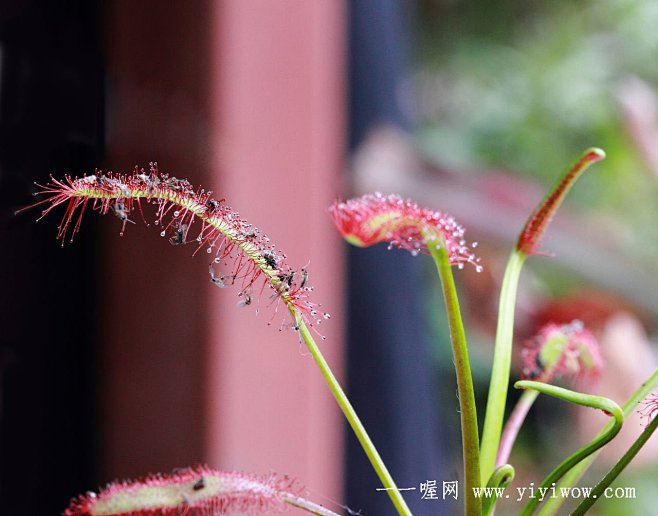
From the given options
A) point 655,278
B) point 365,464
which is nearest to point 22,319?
point 365,464

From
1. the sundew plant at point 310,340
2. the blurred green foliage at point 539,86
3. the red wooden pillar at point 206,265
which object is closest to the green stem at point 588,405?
the sundew plant at point 310,340

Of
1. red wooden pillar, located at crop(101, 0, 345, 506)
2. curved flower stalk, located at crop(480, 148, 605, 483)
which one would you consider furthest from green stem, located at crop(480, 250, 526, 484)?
red wooden pillar, located at crop(101, 0, 345, 506)

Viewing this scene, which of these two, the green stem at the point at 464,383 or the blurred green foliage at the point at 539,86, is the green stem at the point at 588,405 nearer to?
the green stem at the point at 464,383

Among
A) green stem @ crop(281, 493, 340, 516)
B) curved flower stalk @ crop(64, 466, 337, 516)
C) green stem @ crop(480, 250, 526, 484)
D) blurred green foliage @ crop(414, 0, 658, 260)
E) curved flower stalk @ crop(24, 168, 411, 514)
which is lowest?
green stem @ crop(281, 493, 340, 516)

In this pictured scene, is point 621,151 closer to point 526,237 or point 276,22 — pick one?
point 276,22

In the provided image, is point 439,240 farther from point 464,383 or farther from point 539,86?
point 539,86

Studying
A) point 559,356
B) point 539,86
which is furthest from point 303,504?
point 539,86

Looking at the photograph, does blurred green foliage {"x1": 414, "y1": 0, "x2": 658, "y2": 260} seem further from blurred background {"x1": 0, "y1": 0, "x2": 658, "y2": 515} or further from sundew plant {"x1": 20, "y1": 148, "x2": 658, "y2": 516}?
sundew plant {"x1": 20, "y1": 148, "x2": 658, "y2": 516}
